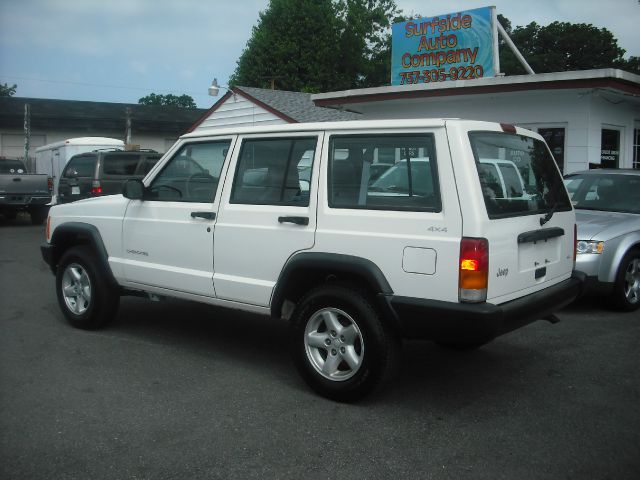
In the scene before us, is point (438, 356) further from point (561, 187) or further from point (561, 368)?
point (561, 187)

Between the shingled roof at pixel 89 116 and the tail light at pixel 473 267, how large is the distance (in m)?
30.4

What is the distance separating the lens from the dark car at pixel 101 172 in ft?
46.6

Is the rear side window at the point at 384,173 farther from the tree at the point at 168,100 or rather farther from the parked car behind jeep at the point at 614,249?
the tree at the point at 168,100

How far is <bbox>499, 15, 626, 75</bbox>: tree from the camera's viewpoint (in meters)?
44.4

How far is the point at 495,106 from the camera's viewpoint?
Answer: 12539 millimetres

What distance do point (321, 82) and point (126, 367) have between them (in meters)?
32.8

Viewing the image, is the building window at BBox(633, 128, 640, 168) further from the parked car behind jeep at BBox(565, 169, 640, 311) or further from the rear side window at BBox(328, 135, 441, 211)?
the rear side window at BBox(328, 135, 441, 211)

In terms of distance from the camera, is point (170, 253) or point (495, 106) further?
point (495, 106)

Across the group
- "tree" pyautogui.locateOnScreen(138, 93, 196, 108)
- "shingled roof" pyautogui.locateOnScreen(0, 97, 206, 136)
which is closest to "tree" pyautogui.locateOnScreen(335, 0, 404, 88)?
"shingled roof" pyautogui.locateOnScreen(0, 97, 206, 136)

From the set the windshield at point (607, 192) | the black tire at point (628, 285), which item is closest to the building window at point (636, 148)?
the windshield at point (607, 192)

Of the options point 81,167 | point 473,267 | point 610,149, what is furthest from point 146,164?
point 473,267

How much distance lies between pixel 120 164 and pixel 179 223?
10205mm

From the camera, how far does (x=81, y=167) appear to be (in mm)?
14953

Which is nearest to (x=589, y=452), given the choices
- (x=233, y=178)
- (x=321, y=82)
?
(x=233, y=178)
